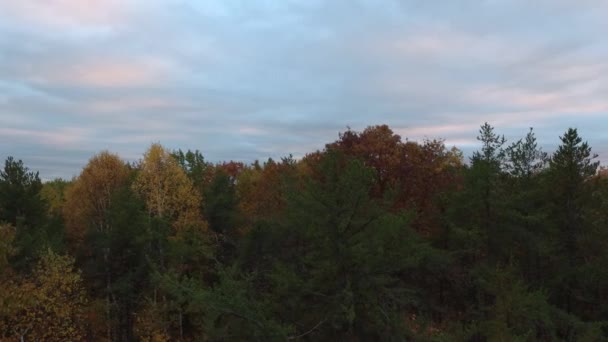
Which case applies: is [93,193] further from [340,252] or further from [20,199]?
[340,252]

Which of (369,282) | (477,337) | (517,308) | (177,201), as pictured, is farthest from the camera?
(177,201)

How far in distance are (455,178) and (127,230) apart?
2351cm

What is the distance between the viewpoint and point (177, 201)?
129 feet

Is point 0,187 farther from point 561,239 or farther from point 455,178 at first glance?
point 561,239

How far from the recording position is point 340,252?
14859 mm

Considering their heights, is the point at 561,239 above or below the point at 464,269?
above

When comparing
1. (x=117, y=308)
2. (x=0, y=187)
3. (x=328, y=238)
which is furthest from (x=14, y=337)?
(x=328, y=238)

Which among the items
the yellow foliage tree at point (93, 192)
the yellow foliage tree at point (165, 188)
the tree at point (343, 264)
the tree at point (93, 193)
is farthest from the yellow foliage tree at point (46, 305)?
the tree at point (343, 264)

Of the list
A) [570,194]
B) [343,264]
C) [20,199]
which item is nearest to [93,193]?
[20,199]

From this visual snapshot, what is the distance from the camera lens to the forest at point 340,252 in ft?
49.1

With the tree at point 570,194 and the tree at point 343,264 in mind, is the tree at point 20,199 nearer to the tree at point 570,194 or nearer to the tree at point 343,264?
the tree at point 343,264

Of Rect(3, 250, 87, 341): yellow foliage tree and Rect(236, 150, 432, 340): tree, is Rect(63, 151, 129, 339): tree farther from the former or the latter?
Rect(236, 150, 432, 340): tree

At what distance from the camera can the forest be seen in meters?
15.0

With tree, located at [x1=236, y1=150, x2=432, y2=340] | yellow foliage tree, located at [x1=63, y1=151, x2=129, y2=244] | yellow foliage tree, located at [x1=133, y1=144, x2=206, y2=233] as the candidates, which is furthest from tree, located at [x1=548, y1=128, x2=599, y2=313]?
yellow foliage tree, located at [x1=63, y1=151, x2=129, y2=244]
